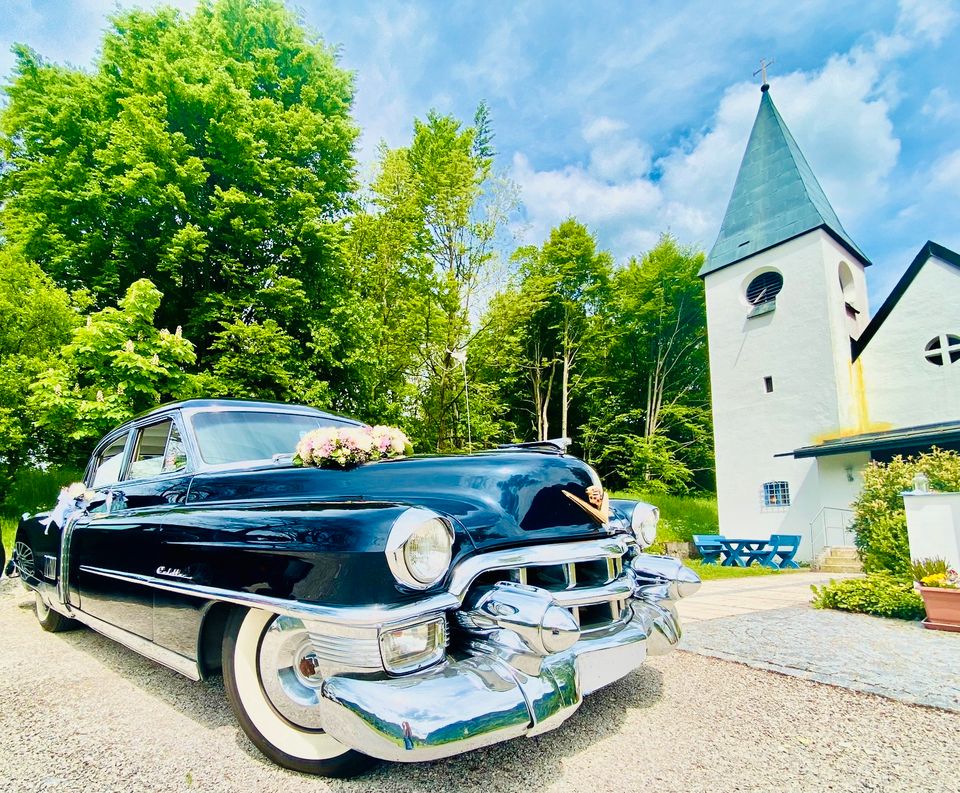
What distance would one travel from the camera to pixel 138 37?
14.9m

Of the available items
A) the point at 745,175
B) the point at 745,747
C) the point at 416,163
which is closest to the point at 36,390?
the point at 745,747

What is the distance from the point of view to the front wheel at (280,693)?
81.8 inches

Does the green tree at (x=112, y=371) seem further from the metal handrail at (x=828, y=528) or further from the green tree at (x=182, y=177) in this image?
the metal handrail at (x=828, y=528)

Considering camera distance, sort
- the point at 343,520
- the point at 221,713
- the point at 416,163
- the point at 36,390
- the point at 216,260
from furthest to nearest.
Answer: the point at 416,163, the point at 216,260, the point at 36,390, the point at 221,713, the point at 343,520

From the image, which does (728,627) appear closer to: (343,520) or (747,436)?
(343,520)

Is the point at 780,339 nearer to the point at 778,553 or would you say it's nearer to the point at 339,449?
the point at 778,553

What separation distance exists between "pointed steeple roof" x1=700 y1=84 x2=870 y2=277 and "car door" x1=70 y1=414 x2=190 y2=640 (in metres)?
17.6

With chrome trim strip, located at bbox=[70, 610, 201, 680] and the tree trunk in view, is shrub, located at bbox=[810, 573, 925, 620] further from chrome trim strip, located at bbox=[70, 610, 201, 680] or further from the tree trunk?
the tree trunk

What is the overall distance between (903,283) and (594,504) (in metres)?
16.1

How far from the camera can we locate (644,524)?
3281mm

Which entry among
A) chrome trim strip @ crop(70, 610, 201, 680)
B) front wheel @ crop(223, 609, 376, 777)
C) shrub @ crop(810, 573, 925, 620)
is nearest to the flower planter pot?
shrub @ crop(810, 573, 925, 620)

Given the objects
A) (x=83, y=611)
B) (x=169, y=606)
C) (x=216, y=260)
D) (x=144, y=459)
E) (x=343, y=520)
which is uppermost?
(x=216, y=260)

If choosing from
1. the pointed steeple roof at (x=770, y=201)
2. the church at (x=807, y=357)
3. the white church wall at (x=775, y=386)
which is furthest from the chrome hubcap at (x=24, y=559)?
Answer: the pointed steeple roof at (x=770, y=201)

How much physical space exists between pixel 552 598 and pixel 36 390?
382 inches
